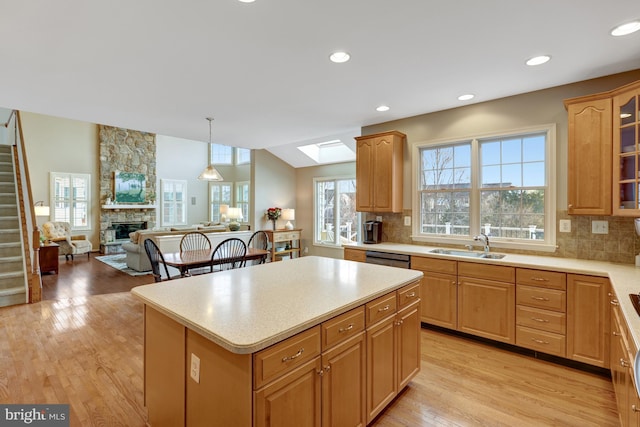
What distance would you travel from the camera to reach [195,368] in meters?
1.45

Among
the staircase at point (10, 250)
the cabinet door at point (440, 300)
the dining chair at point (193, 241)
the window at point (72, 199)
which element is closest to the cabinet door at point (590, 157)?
the cabinet door at point (440, 300)

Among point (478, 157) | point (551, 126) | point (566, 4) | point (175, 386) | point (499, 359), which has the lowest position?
point (499, 359)

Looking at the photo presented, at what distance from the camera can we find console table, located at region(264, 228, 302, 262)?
687cm

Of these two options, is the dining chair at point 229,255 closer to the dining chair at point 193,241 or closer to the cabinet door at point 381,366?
the dining chair at point 193,241

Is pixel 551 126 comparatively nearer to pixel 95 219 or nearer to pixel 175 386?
pixel 175 386

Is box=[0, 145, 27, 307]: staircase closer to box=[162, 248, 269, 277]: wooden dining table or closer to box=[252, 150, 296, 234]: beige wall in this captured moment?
box=[162, 248, 269, 277]: wooden dining table

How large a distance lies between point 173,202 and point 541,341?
10.7 metres

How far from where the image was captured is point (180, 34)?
223 centimetres

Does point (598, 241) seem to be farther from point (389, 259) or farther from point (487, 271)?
point (389, 259)

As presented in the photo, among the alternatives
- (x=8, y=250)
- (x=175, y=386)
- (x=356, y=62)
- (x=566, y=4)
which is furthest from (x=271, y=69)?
(x=8, y=250)

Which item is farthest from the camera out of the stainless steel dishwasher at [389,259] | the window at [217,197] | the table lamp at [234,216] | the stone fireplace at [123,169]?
the window at [217,197]

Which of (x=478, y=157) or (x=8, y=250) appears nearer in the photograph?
(x=478, y=157)

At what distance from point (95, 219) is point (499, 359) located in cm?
1028

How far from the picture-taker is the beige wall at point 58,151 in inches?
321
